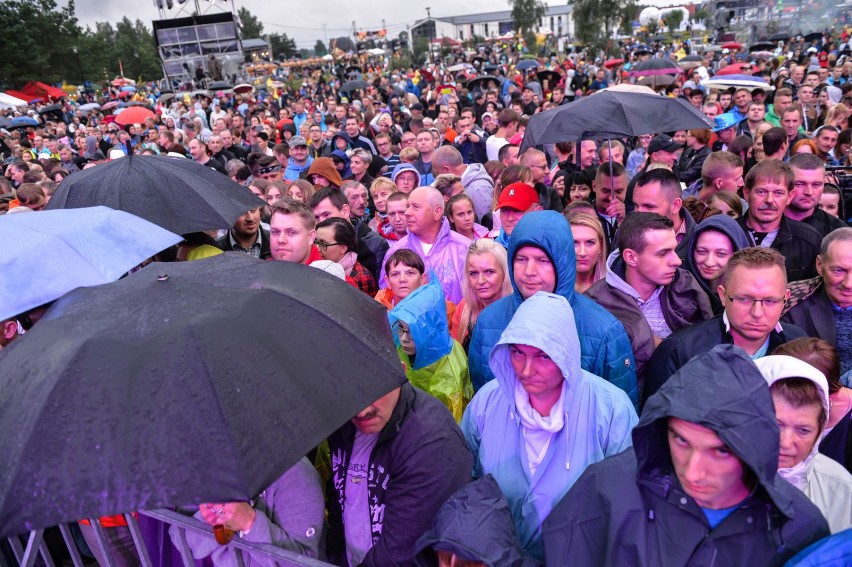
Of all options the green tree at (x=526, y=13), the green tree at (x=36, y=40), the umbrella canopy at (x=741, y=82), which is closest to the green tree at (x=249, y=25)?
the green tree at (x=36, y=40)

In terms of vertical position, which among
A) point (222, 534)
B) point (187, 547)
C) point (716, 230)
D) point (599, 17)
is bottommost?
point (187, 547)

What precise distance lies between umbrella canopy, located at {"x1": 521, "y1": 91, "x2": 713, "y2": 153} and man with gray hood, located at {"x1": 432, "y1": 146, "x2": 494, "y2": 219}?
118 cm

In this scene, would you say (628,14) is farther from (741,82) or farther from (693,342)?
(693,342)

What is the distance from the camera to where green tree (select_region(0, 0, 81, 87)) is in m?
45.2

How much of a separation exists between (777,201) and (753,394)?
9.11 feet

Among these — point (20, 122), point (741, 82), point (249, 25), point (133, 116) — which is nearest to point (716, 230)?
point (741, 82)

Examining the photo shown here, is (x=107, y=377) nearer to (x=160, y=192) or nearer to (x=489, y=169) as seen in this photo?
(x=160, y=192)

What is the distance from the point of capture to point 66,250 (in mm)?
2953

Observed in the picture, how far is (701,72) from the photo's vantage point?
51.8ft

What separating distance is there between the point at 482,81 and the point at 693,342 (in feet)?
56.8

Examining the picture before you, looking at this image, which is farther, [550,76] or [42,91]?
[42,91]

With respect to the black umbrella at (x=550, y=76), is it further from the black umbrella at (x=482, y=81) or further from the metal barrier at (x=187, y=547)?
the metal barrier at (x=187, y=547)

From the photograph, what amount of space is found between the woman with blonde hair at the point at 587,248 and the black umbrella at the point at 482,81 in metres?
15.6

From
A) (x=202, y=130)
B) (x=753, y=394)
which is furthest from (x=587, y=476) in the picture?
(x=202, y=130)
